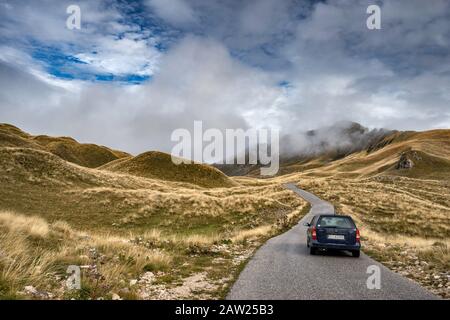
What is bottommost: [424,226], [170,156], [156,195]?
[424,226]

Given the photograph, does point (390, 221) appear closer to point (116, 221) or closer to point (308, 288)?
point (116, 221)

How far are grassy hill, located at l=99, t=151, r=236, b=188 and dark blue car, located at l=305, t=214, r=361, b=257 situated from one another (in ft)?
292

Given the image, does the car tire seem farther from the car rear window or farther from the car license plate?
the car rear window

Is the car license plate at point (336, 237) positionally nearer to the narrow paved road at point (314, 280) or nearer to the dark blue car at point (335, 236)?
the dark blue car at point (335, 236)

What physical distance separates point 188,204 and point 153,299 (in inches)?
1314

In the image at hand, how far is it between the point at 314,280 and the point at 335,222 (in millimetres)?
6096

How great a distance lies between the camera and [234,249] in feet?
58.1

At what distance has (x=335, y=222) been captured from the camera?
52.6 feet

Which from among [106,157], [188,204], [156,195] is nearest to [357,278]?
[188,204]

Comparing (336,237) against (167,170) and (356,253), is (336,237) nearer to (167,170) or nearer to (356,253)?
(356,253)

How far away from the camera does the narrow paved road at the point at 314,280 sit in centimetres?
879

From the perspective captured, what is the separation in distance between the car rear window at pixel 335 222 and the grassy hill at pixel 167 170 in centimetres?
8865

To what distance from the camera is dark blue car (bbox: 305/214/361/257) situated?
50.2ft

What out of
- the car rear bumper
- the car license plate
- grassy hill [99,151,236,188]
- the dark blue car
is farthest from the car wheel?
grassy hill [99,151,236,188]
